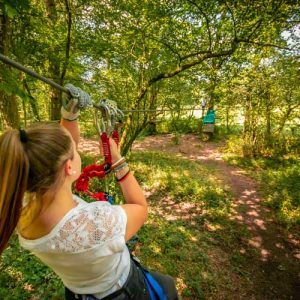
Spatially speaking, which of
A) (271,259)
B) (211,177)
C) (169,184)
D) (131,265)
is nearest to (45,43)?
(131,265)

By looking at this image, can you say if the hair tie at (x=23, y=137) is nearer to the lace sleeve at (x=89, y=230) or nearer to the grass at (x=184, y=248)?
the lace sleeve at (x=89, y=230)

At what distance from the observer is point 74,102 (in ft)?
5.50

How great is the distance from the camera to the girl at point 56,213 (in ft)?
3.57

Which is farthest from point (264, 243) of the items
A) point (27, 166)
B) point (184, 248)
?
point (27, 166)

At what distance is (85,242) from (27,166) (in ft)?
1.37

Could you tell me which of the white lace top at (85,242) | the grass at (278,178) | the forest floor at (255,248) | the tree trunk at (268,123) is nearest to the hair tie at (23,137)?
the white lace top at (85,242)

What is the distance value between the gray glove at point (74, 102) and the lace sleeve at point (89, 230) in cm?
71

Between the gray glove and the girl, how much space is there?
389mm

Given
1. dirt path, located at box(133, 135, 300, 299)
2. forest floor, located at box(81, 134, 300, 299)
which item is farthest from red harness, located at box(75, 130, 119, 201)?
dirt path, located at box(133, 135, 300, 299)

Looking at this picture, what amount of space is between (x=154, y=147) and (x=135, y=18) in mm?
9048

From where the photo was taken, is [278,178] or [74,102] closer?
[74,102]

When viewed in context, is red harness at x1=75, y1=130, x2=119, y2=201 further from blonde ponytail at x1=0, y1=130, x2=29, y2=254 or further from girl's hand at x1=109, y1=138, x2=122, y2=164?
blonde ponytail at x1=0, y1=130, x2=29, y2=254

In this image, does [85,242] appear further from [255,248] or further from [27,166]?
[255,248]

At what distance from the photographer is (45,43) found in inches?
188
